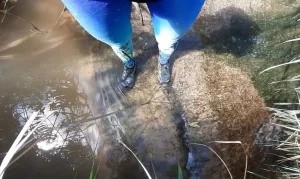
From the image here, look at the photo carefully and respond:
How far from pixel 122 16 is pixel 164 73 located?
0.65m

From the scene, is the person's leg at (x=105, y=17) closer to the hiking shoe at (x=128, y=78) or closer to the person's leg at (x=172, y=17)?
the person's leg at (x=172, y=17)

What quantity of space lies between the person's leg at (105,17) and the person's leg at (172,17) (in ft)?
0.41

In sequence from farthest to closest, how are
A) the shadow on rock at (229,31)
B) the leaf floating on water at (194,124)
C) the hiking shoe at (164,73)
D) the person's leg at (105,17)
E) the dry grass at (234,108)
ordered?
the shadow on rock at (229,31), the hiking shoe at (164,73), the leaf floating on water at (194,124), the dry grass at (234,108), the person's leg at (105,17)

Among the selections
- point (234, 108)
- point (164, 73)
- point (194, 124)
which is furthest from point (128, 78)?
point (234, 108)

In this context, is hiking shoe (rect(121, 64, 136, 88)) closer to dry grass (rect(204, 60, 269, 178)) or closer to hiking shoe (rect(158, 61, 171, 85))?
hiking shoe (rect(158, 61, 171, 85))

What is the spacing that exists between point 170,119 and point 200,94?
0.23 m

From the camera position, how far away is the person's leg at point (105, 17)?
124 centimetres

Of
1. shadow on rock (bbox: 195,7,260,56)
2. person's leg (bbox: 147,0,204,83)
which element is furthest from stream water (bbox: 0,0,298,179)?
person's leg (bbox: 147,0,204,83)

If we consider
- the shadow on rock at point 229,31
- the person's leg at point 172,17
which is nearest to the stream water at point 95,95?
the shadow on rock at point 229,31

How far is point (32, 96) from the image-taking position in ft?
6.82

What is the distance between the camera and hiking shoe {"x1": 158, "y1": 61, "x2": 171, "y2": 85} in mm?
1976

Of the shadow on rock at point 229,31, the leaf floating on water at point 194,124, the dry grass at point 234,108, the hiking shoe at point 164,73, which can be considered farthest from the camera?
the shadow on rock at point 229,31

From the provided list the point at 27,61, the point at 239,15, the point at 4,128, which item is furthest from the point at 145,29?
the point at 4,128

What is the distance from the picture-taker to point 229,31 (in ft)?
7.21
